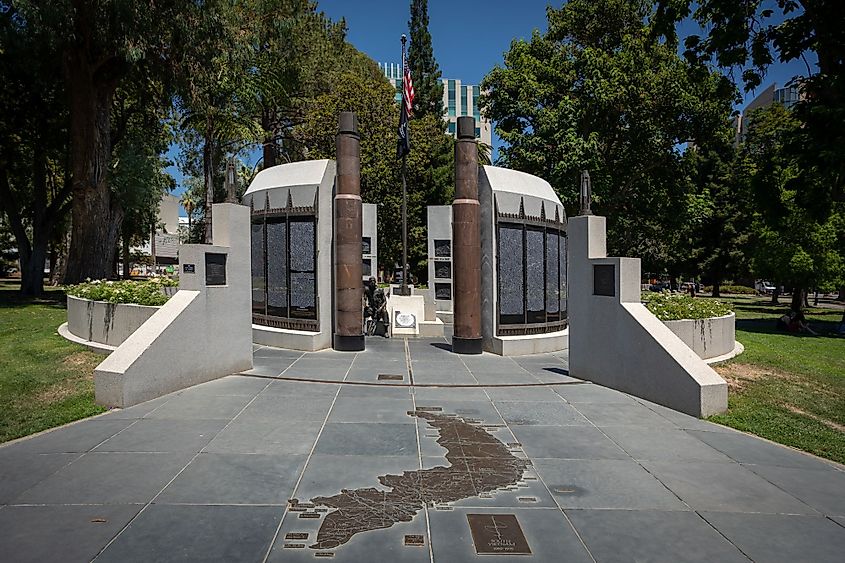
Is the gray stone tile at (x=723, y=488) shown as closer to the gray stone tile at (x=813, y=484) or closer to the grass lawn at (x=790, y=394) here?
the gray stone tile at (x=813, y=484)

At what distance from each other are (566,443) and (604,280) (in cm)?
430

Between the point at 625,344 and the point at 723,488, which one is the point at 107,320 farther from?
the point at 723,488

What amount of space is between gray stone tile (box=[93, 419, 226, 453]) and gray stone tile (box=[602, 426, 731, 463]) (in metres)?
5.17

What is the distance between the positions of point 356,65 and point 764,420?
43.8 metres

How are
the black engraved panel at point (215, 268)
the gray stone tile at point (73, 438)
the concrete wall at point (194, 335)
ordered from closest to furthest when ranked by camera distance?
1. the gray stone tile at point (73, 438)
2. the concrete wall at point (194, 335)
3. the black engraved panel at point (215, 268)

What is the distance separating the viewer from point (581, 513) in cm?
482

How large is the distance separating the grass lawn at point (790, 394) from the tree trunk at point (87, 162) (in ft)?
78.6

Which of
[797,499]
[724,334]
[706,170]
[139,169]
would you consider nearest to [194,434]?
[797,499]

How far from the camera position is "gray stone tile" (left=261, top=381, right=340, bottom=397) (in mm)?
9094

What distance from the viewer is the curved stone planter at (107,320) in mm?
11562

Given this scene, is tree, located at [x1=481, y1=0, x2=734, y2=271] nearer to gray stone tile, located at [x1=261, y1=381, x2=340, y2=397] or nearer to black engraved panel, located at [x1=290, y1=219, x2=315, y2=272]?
black engraved panel, located at [x1=290, y1=219, x2=315, y2=272]

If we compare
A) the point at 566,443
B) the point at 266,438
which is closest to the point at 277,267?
the point at 266,438

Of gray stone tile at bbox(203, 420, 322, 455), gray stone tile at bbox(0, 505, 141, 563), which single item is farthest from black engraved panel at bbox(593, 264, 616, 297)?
gray stone tile at bbox(0, 505, 141, 563)

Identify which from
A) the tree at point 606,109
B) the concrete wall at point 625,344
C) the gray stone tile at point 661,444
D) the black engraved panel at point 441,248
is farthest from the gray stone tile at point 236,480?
the tree at point 606,109
